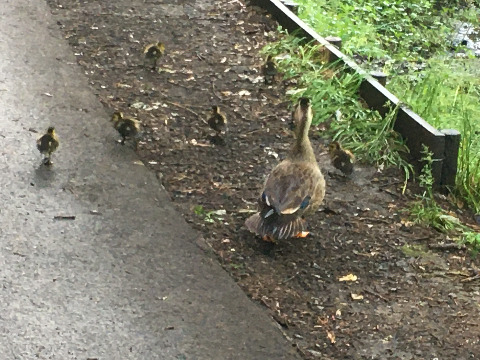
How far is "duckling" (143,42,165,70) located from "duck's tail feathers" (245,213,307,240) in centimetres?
315

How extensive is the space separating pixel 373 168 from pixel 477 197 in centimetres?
89

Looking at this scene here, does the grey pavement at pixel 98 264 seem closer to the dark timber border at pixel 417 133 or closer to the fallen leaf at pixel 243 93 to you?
the fallen leaf at pixel 243 93

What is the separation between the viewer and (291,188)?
655 cm

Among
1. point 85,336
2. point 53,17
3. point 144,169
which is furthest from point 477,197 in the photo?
point 53,17

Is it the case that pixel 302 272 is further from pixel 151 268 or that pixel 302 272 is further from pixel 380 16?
pixel 380 16

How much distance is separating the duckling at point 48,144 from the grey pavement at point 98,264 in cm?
12

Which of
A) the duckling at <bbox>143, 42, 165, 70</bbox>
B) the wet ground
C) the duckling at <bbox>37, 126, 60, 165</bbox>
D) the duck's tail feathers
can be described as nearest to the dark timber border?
the wet ground

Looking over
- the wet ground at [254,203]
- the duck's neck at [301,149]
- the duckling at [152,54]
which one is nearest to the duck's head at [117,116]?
the wet ground at [254,203]

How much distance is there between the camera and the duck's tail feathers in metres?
6.40

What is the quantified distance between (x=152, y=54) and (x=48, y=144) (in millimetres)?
2211

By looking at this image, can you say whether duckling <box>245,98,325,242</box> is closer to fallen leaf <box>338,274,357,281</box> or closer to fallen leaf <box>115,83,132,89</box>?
fallen leaf <box>338,274,357,281</box>

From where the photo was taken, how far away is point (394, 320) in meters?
5.83

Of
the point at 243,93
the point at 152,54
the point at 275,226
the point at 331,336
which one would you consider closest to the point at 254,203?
the point at 275,226

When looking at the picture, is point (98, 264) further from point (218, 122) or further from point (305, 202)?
point (218, 122)
